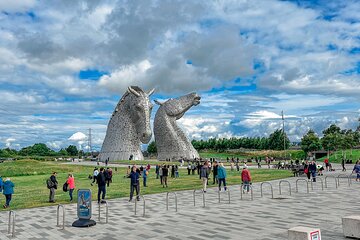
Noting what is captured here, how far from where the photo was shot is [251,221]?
12.3m

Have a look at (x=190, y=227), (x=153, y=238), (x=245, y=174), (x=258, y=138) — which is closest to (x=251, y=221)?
(x=190, y=227)

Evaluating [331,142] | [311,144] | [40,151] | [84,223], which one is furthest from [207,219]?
[40,151]

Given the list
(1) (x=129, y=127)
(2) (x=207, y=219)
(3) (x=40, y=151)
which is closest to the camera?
(2) (x=207, y=219)

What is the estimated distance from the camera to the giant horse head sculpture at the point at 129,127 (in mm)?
58500

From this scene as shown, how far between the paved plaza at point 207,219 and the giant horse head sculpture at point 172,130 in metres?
42.7

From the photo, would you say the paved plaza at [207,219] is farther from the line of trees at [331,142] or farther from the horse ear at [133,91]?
the line of trees at [331,142]

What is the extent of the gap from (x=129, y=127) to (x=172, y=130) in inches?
309

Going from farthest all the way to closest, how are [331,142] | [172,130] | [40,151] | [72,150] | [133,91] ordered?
1. [72,150]
2. [40,151]
3. [331,142]
4. [172,130]
5. [133,91]

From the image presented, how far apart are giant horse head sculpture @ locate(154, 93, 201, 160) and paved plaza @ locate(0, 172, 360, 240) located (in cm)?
4273

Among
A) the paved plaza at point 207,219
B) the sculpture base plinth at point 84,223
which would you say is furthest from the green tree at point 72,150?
the sculpture base plinth at point 84,223

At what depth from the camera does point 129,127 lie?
60594mm

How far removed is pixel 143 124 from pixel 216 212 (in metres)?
45.2

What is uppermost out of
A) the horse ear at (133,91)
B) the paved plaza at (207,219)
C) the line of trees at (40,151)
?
the horse ear at (133,91)

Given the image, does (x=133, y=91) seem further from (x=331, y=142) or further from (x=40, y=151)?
(x=40, y=151)
